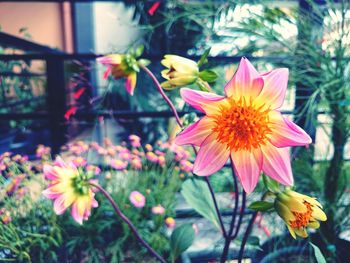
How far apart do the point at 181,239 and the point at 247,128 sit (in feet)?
1.46

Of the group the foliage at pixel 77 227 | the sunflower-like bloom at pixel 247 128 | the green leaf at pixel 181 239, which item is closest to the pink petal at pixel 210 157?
the sunflower-like bloom at pixel 247 128

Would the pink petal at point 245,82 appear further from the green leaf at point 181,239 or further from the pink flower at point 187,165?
the pink flower at point 187,165

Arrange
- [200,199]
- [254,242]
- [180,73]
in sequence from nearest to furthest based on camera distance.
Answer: [180,73] < [254,242] < [200,199]

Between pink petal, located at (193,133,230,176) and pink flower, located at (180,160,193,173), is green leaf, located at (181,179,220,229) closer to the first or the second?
pink flower, located at (180,160,193,173)

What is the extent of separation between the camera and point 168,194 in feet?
4.10

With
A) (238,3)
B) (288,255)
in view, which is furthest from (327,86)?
(288,255)

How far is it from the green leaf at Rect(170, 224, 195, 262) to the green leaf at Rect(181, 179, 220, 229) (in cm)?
5

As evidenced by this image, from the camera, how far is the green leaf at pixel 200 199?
2.59ft

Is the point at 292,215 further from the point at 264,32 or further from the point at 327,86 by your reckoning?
the point at 264,32

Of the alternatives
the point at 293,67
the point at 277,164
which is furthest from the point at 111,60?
the point at 293,67

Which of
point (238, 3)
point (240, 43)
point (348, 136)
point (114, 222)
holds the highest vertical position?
point (238, 3)

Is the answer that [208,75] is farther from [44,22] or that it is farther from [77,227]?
[44,22]

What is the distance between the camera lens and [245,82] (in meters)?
0.45

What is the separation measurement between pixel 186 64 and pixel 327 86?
51 centimetres
